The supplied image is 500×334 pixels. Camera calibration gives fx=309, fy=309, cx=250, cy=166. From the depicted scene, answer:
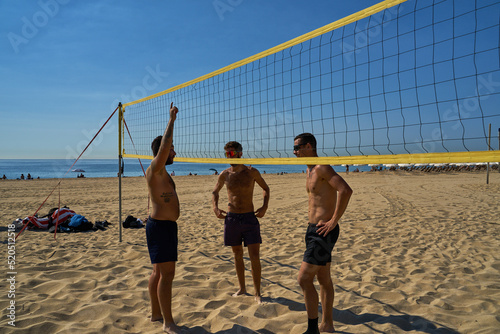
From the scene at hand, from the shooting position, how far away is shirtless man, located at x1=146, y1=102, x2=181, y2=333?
2.33 meters

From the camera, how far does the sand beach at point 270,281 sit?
99.5 inches

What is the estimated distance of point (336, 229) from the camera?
232 cm

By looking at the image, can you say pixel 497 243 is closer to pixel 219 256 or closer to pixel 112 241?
pixel 219 256

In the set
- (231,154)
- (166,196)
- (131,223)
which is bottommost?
(131,223)

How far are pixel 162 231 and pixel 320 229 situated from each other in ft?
3.98

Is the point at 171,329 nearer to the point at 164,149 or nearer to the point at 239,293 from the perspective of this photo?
the point at 239,293

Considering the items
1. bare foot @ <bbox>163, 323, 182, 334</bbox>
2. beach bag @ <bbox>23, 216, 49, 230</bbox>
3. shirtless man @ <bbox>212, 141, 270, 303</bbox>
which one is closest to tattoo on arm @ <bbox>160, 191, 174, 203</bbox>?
shirtless man @ <bbox>212, 141, 270, 303</bbox>

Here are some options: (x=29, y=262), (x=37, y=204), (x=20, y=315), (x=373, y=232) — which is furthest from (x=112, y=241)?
(x=37, y=204)

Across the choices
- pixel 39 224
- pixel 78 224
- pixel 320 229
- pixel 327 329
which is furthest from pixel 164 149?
pixel 39 224

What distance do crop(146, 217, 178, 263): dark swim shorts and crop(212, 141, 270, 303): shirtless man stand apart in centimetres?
78

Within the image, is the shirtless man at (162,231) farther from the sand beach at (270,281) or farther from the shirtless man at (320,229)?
A: the shirtless man at (320,229)

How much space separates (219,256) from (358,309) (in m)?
2.07

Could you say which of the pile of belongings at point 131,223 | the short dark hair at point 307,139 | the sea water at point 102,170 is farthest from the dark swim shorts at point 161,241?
the sea water at point 102,170

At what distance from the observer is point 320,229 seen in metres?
2.27
